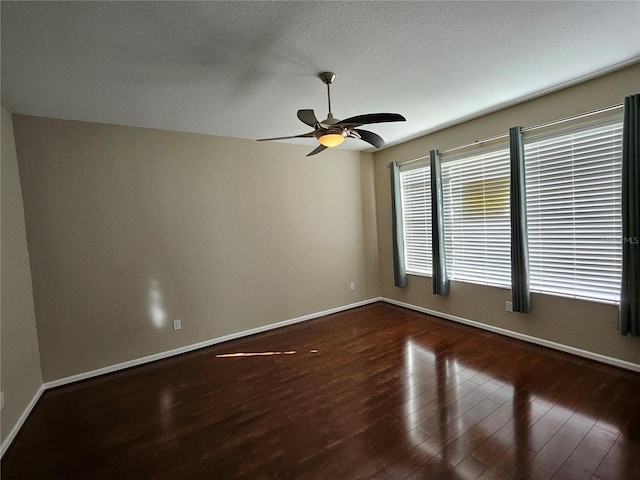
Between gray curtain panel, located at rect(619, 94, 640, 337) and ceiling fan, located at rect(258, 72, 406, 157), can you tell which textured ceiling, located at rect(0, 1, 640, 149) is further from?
gray curtain panel, located at rect(619, 94, 640, 337)

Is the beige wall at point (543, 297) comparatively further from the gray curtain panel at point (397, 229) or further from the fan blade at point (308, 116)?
the fan blade at point (308, 116)

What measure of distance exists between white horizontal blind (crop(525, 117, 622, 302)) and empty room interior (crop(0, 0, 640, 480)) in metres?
0.02

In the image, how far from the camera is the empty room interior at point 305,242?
1.77 meters

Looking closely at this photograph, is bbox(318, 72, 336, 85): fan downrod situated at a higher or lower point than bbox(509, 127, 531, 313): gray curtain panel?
higher

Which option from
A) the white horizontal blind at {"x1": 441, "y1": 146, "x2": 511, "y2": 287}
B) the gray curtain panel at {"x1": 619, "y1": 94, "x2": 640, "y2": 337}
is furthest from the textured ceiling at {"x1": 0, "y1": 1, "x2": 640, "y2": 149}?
the white horizontal blind at {"x1": 441, "y1": 146, "x2": 511, "y2": 287}

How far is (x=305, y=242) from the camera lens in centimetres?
429

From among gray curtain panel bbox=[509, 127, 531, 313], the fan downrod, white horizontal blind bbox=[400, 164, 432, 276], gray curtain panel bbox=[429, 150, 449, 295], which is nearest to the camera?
the fan downrod

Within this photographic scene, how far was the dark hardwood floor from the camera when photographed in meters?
1.71

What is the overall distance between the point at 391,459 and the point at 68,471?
200 centimetres

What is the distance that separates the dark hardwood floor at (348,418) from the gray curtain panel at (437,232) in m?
0.93

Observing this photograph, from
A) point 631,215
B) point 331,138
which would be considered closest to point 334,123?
point 331,138

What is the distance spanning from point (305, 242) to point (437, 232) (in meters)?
1.87

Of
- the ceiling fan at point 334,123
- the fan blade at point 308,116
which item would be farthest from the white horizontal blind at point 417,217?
the fan blade at point 308,116

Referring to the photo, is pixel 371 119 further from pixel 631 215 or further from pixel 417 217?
pixel 417 217
